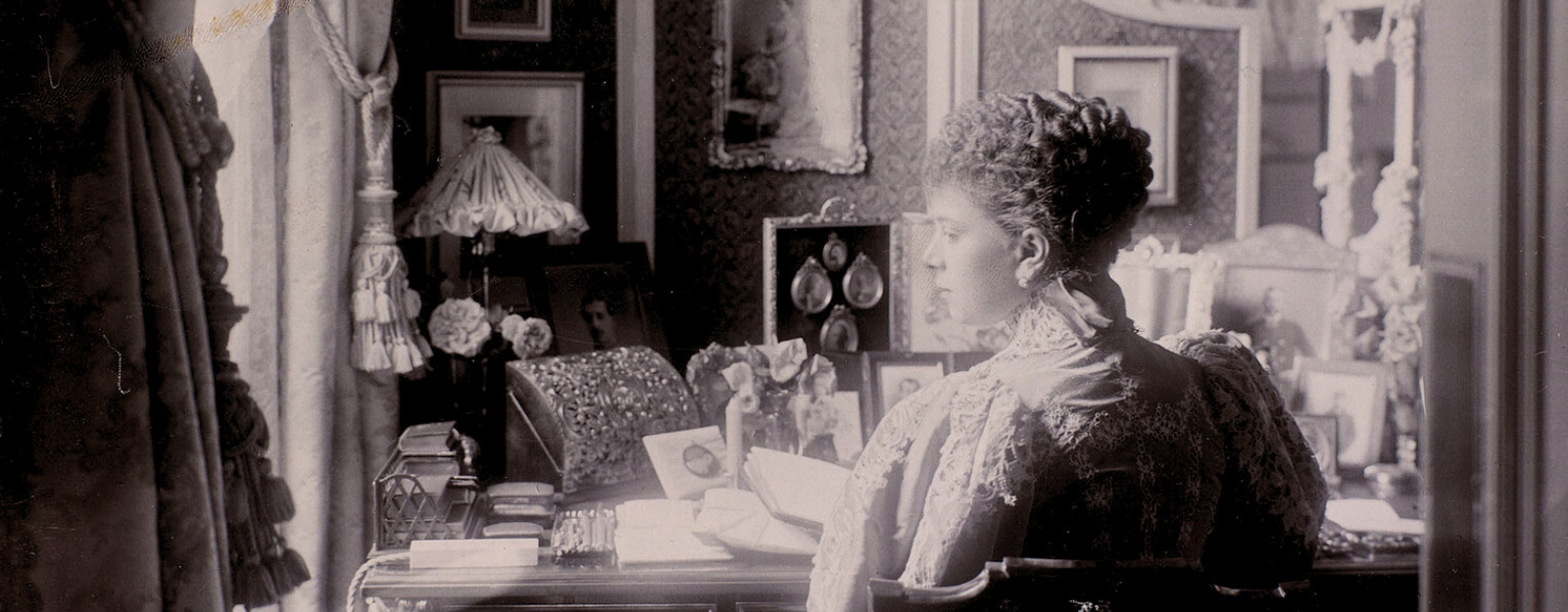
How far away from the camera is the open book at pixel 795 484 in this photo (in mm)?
1941

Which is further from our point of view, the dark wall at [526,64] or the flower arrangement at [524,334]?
the dark wall at [526,64]

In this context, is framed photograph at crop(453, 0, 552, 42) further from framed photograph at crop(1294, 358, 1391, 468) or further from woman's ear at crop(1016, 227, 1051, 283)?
framed photograph at crop(1294, 358, 1391, 468)

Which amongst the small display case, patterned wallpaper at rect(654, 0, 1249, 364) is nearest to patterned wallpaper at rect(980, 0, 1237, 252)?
patterned wallpaper at rect(654, 0, 1249, 364)

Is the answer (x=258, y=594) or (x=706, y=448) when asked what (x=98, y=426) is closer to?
(x=258, y=594)

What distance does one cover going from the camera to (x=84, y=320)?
1.27 meters

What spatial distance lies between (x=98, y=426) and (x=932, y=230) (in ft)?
2.98

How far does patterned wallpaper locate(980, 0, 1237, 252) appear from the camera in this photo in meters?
2.42

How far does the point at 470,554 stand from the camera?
191 centimetres

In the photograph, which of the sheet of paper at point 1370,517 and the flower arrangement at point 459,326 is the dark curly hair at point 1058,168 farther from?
the flower arrangement at point 459,326

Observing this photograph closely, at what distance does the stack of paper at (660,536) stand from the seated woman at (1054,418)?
55cm

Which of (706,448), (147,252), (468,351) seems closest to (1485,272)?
(706,448)

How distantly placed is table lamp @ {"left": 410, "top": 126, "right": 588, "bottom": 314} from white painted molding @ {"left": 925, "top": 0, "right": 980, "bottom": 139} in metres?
0.74

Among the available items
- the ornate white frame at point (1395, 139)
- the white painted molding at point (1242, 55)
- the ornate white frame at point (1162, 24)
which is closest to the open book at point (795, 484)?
the ornate white frame at point (1162, 24)

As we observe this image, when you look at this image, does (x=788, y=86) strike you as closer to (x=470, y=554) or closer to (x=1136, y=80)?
(x=1136, y=80)
